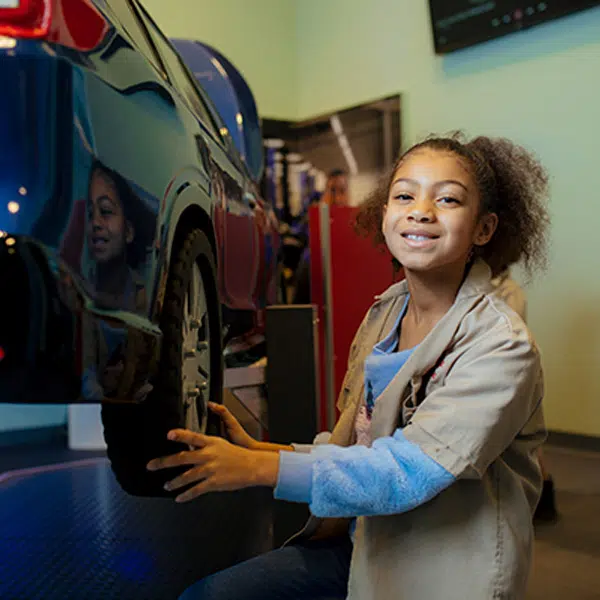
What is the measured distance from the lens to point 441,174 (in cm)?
105

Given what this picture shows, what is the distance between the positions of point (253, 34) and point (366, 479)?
14.9ft

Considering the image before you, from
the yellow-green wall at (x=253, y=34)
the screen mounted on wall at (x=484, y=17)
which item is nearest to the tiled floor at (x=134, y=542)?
the screen mounted on wall at (x=484, y=17)

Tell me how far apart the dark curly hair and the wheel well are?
39 cm

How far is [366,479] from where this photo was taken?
903 millimetres

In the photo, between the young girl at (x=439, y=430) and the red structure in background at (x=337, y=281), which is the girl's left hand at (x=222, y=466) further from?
the red structure in background at (x=337, y=281)

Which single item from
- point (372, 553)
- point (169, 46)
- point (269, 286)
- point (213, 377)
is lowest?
point (372, 553)

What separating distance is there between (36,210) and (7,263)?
7cm

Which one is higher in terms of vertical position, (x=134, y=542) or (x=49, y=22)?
(x=49, y=22)

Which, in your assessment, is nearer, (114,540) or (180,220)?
(180,220)

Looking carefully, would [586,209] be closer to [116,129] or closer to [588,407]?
[588,407]

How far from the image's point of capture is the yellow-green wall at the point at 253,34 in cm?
453

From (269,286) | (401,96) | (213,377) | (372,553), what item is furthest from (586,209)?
(372,553)

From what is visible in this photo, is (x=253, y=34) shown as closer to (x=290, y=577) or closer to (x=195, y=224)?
(x=195, y=224)

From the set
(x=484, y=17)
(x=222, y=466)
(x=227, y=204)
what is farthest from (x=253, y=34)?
(x=222, y=466)
